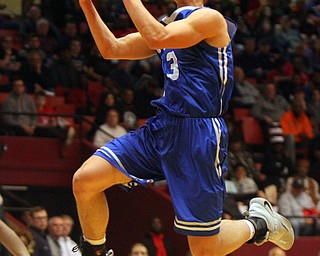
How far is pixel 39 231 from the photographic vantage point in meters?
9.24

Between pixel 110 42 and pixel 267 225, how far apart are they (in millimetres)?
1678

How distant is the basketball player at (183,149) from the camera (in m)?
5.60

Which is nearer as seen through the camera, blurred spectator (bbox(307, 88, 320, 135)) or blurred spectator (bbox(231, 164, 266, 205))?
blurred spectator (bbox(231, 164, 266, 205))

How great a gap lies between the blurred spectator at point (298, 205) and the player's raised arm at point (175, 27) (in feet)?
20.0

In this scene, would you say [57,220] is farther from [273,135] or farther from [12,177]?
[273,135]

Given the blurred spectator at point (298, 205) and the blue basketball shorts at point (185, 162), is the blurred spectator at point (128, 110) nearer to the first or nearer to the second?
the blurred spectator at point (298, 205)

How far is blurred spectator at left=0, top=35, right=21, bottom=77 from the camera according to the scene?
1273 cm

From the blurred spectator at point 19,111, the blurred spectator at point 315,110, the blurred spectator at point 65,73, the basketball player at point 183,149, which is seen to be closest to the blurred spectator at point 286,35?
the blurred spectator at point 315,110

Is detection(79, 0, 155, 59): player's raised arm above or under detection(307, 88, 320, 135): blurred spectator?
above

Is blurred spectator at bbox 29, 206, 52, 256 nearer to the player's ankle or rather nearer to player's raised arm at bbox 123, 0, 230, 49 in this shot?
the player's ankle

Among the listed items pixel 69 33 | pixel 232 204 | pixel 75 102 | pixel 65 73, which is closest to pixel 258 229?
pixel 232 204

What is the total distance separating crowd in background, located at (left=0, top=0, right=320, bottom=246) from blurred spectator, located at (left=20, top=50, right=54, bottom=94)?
14mm

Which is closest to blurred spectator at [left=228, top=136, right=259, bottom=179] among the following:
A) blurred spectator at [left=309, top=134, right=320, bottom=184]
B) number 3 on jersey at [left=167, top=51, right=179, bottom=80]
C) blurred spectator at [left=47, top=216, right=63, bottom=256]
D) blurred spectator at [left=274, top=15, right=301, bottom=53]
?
blurred spectator at [left=309, top=134, right=320, bottom=184]

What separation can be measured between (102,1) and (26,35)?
1990 mm
